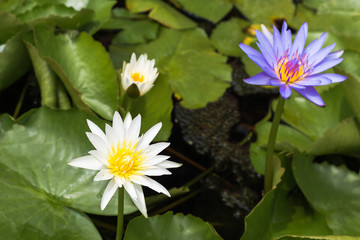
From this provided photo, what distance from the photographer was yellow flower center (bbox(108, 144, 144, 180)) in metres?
1.00

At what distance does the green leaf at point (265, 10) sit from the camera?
7.34 ft

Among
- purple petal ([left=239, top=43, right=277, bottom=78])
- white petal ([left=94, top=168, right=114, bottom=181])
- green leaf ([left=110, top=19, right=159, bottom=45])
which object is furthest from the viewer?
green leaf ([left=110, top=19, right=159, bottom=45])

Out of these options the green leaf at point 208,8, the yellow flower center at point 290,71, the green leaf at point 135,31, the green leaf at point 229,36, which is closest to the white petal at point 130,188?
the yellow flower center at point 290,71

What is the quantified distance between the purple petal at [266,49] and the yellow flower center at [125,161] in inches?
17.3

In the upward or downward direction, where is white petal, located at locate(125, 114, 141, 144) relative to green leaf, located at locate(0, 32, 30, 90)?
upward

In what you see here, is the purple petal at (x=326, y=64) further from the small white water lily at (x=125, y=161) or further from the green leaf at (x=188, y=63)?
the green leaf at (x=188, y=63)

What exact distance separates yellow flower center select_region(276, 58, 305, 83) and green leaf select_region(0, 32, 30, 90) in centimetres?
103

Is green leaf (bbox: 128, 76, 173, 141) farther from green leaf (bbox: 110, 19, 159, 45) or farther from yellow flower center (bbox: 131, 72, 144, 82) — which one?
green leaf (bbox: 110, 19, 159, 45)

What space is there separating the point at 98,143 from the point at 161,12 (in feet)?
3.94

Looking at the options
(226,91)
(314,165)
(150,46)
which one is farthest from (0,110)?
(314,165)

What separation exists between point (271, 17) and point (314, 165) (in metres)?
1.06

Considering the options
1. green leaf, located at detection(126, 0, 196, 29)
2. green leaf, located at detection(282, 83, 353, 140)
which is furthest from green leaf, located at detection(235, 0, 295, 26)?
green leaf, located at detection(282, 83, 353, 140)

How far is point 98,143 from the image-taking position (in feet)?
3.27

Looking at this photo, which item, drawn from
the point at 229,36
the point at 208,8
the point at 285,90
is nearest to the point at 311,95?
the point at 285,90
